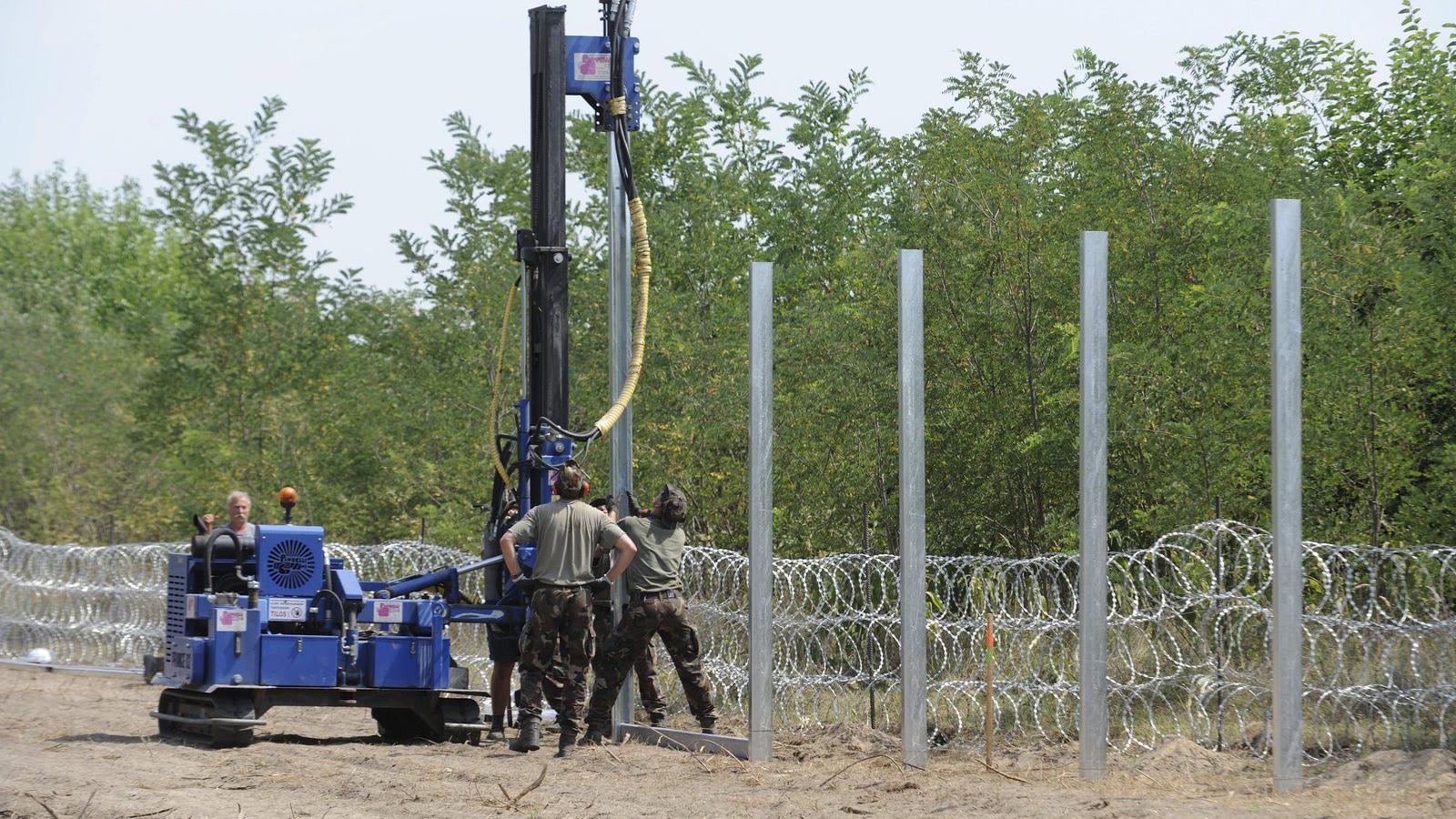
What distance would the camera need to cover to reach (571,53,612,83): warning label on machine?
1440 centimetres

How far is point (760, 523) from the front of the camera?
12070mm

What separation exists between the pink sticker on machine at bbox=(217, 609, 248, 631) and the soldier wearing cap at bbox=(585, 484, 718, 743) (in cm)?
279

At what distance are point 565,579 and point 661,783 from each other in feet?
6.00

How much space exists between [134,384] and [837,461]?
2856 centimetres

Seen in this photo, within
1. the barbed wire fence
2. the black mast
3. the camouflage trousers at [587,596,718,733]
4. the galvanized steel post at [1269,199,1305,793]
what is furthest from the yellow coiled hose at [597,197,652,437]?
the galvanized steel post at [1269,199,1305,793]

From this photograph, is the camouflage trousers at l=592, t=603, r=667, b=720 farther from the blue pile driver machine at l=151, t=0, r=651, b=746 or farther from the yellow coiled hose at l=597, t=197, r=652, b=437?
the yellow coiled hose at l=597, t=197, r=652, b=437

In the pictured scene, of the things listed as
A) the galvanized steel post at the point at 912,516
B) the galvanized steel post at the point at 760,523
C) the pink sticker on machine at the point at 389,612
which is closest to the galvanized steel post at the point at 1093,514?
the galvanized steel post at the point at 912,516

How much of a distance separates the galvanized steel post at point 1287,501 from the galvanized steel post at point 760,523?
3530mm

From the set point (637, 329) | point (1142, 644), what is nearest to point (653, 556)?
point (637, 329)

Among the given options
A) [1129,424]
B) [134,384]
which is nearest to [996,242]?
[1129,424]

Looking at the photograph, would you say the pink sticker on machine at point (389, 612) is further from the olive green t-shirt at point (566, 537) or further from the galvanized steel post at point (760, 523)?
the galvanized steel post at point (760, 523)

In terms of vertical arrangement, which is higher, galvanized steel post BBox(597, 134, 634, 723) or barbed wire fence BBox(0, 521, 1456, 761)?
galvanized steel post BBox(597, 134, 634, 723)

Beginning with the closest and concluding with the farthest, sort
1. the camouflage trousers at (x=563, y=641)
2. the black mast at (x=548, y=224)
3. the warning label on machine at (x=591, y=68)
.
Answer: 1. the camouflage trousers at (x=563, y=641)
2. the black mast at (x=548, y=224)
3. the warning label on machine at (x=591, y=68)

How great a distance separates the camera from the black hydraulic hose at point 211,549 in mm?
13539
